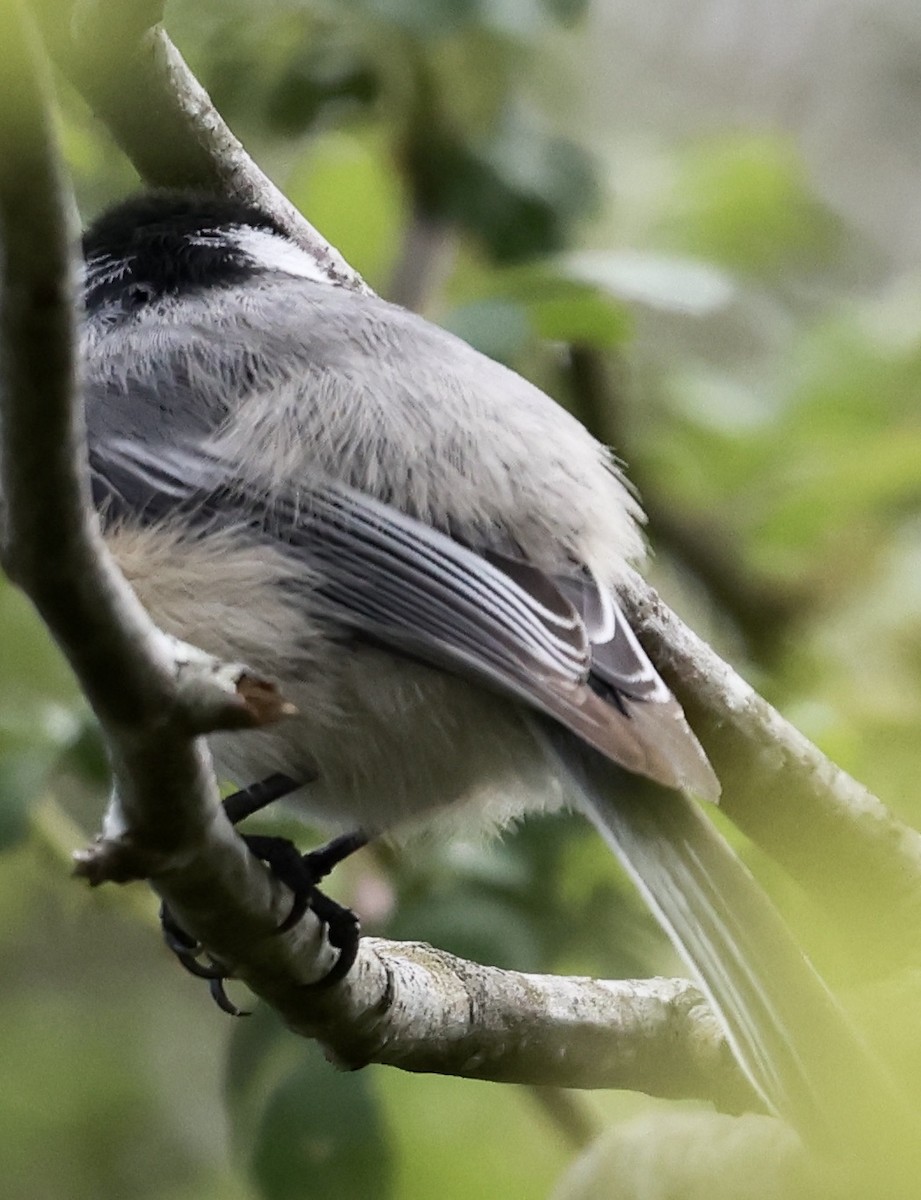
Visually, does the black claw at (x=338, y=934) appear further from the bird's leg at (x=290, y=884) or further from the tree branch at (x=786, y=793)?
the tree branch at (x=786, y=793)

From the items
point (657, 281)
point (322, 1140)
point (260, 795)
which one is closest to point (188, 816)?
point (260, 795)

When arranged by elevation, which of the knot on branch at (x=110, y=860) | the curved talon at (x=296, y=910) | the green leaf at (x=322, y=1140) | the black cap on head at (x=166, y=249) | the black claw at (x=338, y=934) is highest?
the black cap on head at (x=166, y=249)

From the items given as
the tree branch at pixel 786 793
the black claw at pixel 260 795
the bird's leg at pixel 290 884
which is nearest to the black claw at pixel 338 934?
the bird's leg at pixel 290 884

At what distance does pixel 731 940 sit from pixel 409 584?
1.31 feet

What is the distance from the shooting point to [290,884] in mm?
1284

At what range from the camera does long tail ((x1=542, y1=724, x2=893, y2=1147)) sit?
1108 mm

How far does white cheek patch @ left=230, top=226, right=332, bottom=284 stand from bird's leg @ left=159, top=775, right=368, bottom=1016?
0.65 metres

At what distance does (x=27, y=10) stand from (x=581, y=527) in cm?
99

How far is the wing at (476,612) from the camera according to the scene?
1314 mm

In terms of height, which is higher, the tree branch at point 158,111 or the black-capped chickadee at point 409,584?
the tree branch at point 158,111

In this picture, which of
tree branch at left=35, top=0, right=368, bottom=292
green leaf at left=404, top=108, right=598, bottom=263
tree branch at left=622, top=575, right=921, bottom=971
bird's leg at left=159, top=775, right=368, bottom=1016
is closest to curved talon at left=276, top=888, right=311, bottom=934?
bird's leg at left=159, top=775, right=368, bottom=1016

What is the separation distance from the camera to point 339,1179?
170cm

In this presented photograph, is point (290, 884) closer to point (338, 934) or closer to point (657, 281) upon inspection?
point (338, 934)

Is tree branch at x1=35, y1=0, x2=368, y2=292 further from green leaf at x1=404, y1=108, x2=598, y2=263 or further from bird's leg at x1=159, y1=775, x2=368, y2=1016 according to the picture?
bird's leg at x1=159, y1=775, x2=368, y2=1016
